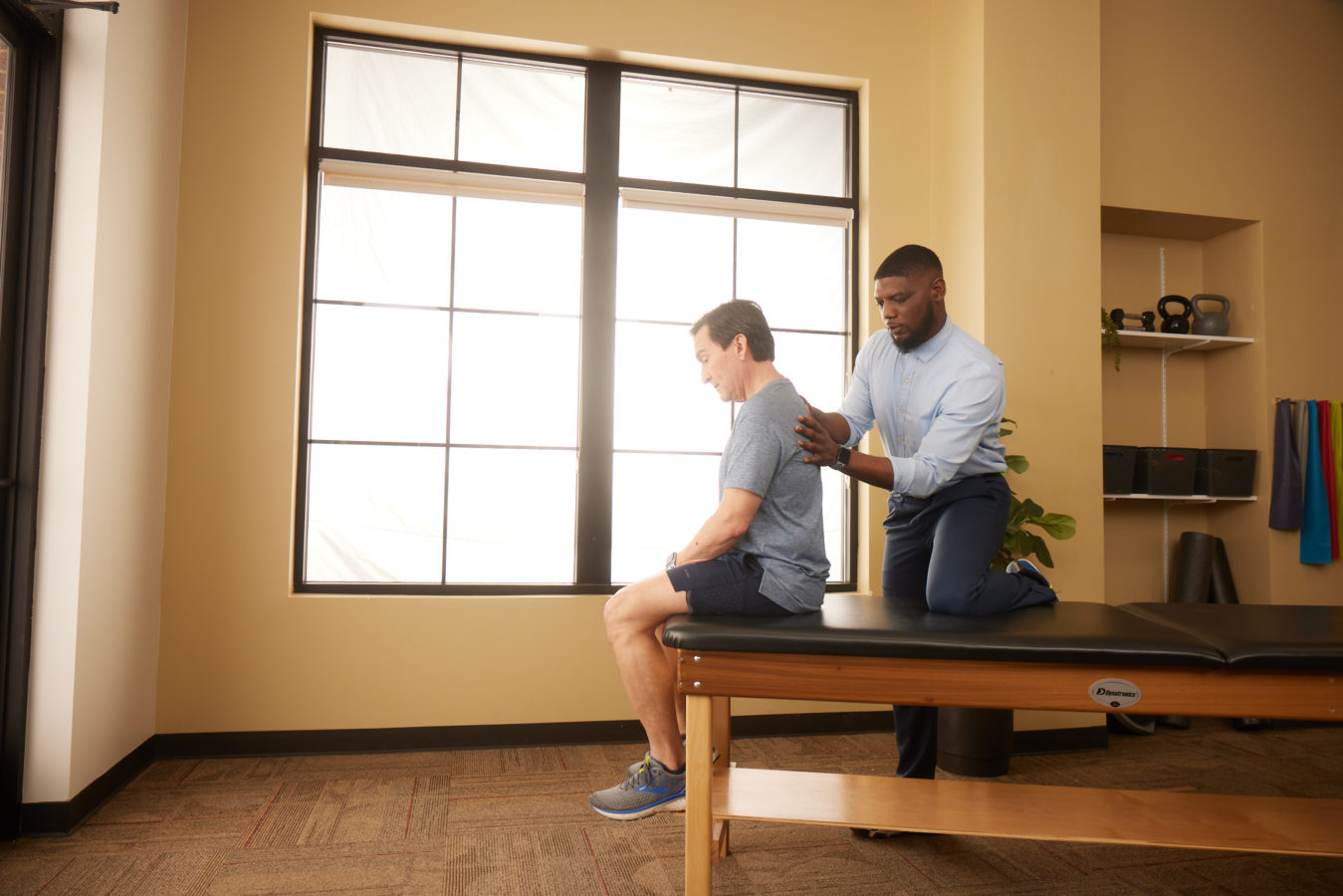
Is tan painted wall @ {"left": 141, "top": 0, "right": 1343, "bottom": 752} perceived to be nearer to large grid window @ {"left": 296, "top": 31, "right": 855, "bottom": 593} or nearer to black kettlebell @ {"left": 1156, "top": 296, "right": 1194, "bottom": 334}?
large grid window @ {"left": 296, "top": 31, "right": 855, "bottom": 593}

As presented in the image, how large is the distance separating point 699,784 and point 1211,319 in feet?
10.8

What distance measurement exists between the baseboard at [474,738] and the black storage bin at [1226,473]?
1226 millimetres

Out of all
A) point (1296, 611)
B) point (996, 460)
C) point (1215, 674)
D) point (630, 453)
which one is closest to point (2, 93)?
point (630, 453)

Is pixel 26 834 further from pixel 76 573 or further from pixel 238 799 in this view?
pixel 76 573

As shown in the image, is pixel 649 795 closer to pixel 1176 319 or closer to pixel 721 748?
pixel 721 748

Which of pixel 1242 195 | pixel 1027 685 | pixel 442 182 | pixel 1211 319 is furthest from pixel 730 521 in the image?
pixel 1242 195

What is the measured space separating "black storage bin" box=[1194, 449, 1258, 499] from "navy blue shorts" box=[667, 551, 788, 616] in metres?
2.67

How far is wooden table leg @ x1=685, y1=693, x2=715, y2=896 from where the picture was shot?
64.2 inches

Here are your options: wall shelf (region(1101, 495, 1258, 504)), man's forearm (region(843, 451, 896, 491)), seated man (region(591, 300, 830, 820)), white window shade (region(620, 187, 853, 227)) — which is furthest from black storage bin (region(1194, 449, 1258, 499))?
seated man (region(591, 300, 830, 820))

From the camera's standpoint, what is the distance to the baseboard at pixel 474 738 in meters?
2.78

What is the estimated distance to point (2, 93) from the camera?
6.82ft

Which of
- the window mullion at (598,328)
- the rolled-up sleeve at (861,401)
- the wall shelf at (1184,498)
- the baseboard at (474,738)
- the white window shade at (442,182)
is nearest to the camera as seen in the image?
the rolled-up sleeve at (861,401)

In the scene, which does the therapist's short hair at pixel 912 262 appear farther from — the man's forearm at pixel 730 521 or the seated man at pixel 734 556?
the man's forearm at pixel 730 521

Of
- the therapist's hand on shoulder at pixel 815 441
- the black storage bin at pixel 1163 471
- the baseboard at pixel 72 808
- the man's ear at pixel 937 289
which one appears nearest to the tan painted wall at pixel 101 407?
the baseboard at pixel 72 808
